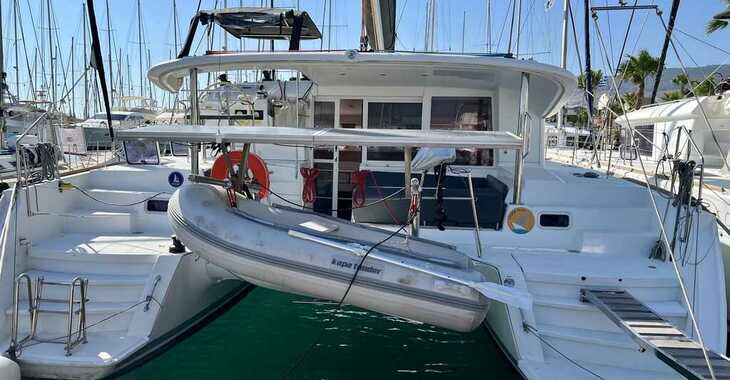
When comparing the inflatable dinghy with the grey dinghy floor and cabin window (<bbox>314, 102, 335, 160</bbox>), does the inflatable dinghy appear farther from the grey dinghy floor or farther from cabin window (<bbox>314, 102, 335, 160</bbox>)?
cabin window (<bbox>314, 102, 335, 160</bbox>)

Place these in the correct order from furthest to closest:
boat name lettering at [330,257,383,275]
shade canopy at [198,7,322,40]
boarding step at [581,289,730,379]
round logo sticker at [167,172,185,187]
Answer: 1. shade canopy at [198,7,322,40]
2. round logo sticker at [167,172,185,187]
3. boat name lettering at [330,257,383,275]
4. boarding step at [581,289,730,379]

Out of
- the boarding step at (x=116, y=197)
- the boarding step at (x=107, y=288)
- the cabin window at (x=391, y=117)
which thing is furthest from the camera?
the cabin window at (x=391, y=117)

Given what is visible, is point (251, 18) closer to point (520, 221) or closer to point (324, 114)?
point (324, 114)

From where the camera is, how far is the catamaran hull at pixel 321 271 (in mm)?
3518

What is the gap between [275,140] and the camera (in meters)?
4.02

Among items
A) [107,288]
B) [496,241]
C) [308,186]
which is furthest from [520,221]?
[107,288]

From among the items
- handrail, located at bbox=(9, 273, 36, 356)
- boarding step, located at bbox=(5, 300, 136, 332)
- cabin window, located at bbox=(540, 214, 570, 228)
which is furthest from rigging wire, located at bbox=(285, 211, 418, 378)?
handrail, located at bbox=(9, 273, 36, 356)

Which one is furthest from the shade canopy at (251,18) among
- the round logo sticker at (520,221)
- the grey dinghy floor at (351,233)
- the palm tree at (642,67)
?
the palm tree at (642,67)

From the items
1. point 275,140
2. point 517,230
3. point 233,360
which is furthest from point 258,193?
point 517,230

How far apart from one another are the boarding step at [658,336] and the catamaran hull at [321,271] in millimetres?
909

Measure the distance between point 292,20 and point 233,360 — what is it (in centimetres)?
447

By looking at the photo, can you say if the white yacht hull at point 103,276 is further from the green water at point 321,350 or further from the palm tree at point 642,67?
the palm tree at point 642,67

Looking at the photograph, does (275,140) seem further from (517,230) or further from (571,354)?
(571,354)

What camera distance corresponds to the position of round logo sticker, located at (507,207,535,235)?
184 inches
